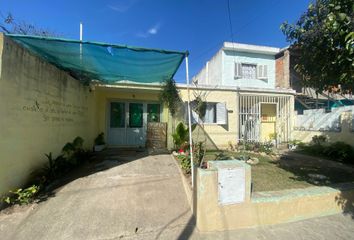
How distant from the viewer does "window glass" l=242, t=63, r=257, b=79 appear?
13195 mm

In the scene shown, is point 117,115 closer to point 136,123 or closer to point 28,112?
point 136,123

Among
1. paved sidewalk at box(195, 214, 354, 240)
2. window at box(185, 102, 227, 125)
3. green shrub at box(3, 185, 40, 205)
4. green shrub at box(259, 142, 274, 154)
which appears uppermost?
window at box(185, 102, 227, 125)

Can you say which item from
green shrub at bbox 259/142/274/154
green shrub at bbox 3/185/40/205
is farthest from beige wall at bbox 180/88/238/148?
green shrub at bbox 3/185/40/205

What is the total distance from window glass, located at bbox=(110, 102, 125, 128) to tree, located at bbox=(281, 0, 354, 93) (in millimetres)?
7154

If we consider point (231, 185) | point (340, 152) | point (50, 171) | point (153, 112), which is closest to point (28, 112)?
point (50, 171)

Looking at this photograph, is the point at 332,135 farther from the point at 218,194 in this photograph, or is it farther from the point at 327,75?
the point at 218,194

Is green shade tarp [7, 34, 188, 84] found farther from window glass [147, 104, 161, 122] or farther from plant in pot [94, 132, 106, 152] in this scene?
window glass [147, 104, 161, 122]

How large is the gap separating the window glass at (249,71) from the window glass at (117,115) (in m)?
8.05

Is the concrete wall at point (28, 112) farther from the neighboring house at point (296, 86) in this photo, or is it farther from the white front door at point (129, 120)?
the neighboring house at point (296, 86)

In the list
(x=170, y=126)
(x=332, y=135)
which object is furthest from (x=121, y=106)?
(x=332, y=135)

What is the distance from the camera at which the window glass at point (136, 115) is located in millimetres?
9688

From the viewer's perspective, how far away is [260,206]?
11.1 ft

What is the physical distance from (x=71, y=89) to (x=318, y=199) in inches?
274

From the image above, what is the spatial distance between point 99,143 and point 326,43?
815 cm
